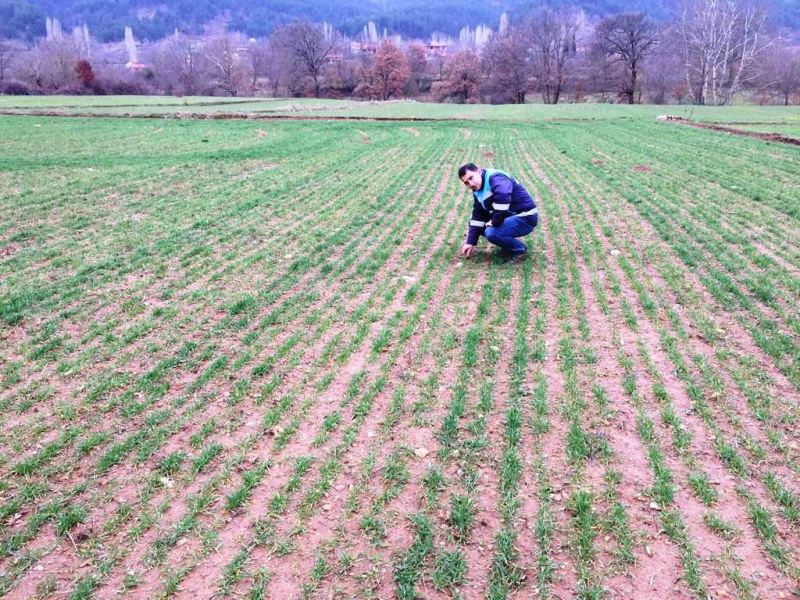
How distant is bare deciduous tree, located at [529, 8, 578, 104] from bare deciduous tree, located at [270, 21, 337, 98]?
33.5m

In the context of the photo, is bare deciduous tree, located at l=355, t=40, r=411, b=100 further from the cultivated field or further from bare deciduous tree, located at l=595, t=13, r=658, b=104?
the cultivated field

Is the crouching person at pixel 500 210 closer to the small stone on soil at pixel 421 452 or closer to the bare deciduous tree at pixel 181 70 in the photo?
the small stone on soil at pixel 421 452

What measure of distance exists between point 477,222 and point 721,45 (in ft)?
204

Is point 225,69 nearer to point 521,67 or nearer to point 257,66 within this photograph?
point 257,66

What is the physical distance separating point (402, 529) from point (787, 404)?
3.49 m

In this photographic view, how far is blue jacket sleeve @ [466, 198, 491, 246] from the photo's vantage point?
321 inches

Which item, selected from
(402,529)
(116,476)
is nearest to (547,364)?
(402,529)

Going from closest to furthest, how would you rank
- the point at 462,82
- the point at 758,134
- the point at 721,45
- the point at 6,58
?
the point at 758,134 < the point at 721,45 < the point at 462,82 < the point at 6,58

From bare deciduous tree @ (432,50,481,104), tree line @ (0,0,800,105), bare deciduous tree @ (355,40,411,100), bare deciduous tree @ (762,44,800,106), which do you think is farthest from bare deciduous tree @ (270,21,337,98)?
bare deciduous tree @ (762,44,800,106)

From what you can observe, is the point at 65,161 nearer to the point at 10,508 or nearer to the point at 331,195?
the point at 331,195

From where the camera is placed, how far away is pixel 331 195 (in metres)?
13.3

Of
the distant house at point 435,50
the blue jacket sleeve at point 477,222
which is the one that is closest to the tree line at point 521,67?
the distant house at point 435,50

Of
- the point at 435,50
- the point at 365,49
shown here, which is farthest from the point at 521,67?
the point at 435,50

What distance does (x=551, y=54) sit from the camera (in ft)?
247
